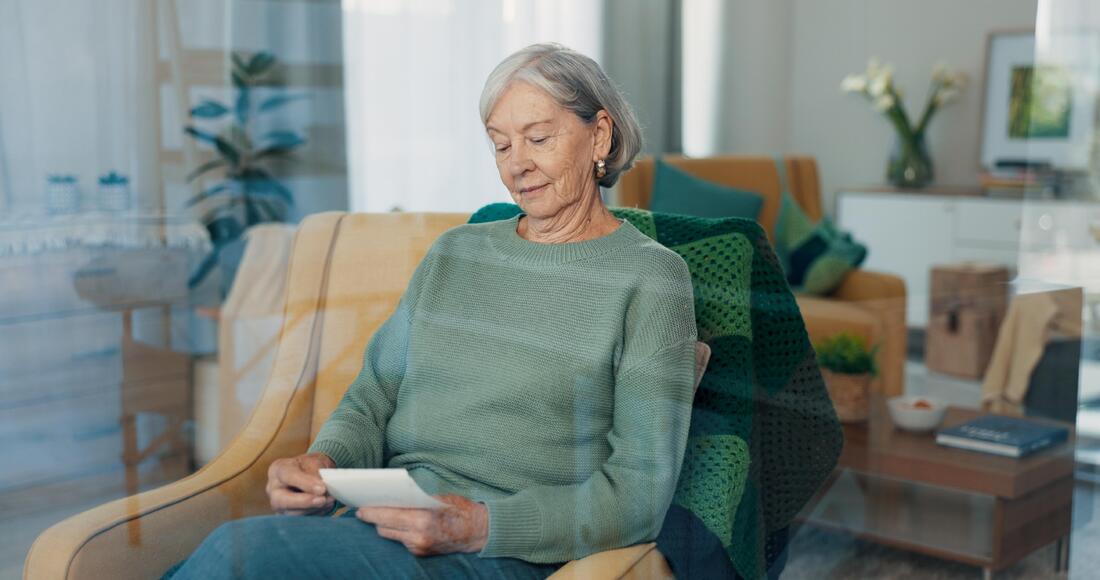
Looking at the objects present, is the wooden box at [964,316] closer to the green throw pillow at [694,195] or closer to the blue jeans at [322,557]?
the green throw pillow at [694,195]

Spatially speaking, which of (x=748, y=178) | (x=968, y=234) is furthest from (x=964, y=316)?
(x=748, y=178)

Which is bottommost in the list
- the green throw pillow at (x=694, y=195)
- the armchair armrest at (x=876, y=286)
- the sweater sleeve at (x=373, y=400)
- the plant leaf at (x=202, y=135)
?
the sweater sleeve at (x=373, y=400)

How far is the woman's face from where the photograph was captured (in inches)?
34.3

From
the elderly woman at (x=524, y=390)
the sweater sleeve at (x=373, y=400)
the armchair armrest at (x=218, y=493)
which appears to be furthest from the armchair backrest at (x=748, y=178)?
the armchair armrest at (x=218, y=493)

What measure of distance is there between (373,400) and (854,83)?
0.60m

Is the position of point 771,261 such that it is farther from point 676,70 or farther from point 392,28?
point 392,28

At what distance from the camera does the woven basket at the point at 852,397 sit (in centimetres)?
110

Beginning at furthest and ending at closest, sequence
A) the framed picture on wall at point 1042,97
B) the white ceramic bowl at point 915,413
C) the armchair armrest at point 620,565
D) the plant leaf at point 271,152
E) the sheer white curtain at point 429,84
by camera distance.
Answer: the white ceramic bowl at point 915,413 < the plant leaf at point 271,152 < the sheer white curtain at point 429,84 < the framed picture on wall at point 1042,97 < the armchair armrest at point 620,565

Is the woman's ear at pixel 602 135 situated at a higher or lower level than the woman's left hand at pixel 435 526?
higher

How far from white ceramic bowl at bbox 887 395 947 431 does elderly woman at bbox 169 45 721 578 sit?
0.50 m

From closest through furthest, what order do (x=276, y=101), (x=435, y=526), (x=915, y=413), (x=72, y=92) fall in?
1. (x=435, y=526)
2. (x=72, y=92)
3. (x=276, y=101)
4. (x=915, y=413)

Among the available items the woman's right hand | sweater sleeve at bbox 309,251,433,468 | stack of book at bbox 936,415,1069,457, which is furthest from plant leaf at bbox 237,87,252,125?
stack of book at bbox 936,415,1069,457

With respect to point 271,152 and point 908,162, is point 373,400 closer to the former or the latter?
point 271,152

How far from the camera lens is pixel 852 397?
3.96 feet
